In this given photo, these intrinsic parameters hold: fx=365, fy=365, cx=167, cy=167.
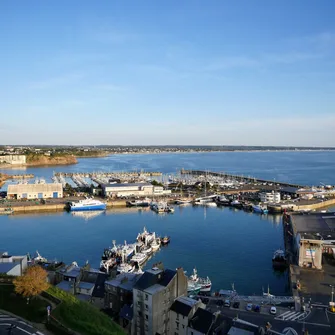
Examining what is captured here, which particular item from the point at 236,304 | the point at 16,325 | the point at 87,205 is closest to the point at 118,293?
the point at 16,325

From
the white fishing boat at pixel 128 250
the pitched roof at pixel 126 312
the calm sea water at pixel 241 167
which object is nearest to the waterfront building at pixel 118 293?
the pitched roof at pixel 126 312

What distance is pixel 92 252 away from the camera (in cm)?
1445

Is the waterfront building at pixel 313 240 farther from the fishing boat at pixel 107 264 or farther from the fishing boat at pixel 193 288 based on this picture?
the fishing boat at pixel 107 264

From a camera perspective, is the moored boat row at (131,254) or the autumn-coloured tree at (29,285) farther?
the moored boat row at (131,254)

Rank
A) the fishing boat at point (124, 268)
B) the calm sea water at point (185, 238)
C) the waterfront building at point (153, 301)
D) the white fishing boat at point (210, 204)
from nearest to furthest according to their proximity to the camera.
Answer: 1. the waterfront building at point (153, 301)
2. the fishing boat at point (124, 268)
3. the calm sea water at point (185, 238)
4. the white fishing boat at point (210, 204)

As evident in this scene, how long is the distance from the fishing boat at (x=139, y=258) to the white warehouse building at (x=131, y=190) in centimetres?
1386

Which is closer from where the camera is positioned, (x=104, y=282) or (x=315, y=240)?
(x=104, y=282)

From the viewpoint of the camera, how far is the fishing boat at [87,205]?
23.1m

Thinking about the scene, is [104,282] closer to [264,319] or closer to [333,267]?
[264,319]

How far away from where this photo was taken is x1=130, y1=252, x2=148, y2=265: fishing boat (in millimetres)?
13102

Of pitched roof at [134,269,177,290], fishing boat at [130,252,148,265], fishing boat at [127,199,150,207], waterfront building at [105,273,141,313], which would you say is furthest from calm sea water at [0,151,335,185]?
pitched roof at [134,269,177,290]

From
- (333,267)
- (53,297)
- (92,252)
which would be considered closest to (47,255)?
(92,252)

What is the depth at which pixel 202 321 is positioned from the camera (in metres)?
6.69

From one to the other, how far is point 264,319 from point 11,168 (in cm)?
5612
